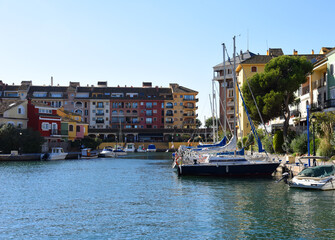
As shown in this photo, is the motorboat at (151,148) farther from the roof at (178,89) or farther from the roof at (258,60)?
the roof at (258,60)

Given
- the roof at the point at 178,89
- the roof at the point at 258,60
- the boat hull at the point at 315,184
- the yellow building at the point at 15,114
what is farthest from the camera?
the roof at the point at 178,89

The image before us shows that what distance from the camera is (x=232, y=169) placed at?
4175 cm

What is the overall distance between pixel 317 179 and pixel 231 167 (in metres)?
11.9

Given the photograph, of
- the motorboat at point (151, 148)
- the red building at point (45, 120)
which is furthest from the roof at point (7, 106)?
the motorboat at point (151, 148)

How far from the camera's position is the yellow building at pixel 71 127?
9269 cm

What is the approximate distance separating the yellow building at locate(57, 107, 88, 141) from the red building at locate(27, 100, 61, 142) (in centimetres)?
258

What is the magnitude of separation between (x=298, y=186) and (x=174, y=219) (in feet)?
43.3

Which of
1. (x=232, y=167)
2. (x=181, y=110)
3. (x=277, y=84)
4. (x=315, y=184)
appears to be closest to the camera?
(x=315, y=184)

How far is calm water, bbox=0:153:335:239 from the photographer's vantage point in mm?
18953

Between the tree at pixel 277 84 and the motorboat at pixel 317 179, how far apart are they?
26.8 m

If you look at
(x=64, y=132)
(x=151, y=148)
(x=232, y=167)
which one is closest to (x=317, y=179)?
(x=232, y=167)

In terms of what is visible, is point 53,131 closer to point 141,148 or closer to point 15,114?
point 15,114

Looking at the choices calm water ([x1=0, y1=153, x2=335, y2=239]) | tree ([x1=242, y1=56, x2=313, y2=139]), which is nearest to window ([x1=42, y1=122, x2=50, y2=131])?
tree ([x1=242, y1=56, x2=313, y2=139])

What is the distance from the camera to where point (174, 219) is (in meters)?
21.8
